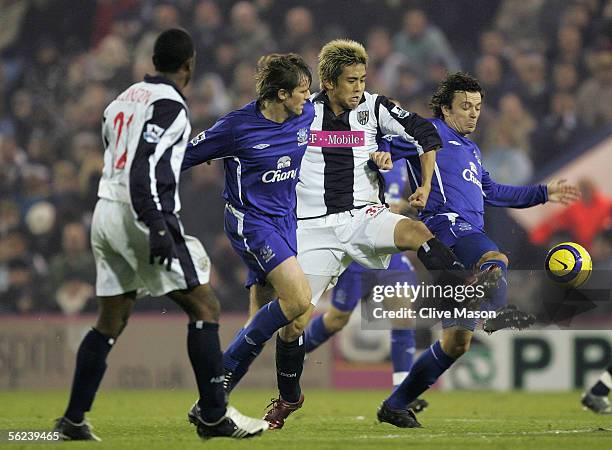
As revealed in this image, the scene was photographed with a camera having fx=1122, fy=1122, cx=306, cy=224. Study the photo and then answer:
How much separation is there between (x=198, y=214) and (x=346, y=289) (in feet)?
12.7

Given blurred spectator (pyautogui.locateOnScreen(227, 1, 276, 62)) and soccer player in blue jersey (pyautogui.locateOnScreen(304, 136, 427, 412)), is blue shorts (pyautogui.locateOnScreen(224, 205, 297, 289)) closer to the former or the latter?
soccer player in blue jersey (pyautogui.locateOnScreen(304, 136, 427, 412))

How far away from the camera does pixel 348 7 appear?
48.0 ft

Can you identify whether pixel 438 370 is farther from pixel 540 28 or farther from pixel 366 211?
pixel 540 28

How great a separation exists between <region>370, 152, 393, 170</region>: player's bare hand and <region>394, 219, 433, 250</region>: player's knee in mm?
370

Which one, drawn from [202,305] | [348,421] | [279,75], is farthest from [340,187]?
[202,305]

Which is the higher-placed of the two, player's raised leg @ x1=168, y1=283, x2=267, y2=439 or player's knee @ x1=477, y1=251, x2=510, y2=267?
player's knee @ x1=477, y1=251, x2=510, y2=267

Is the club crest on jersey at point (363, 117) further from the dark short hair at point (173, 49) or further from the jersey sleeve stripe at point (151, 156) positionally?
the jersey sleeve stripe at point (151, 156)

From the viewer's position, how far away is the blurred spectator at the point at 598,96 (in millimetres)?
13148

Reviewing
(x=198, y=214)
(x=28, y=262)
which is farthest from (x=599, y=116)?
(x=28, y=262)

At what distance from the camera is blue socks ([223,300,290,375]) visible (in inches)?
265

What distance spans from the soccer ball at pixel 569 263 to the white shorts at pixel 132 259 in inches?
104

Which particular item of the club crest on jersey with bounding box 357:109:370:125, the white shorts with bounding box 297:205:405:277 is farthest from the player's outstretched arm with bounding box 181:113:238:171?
the club crest on jersey with bounding box 357:109:370:125

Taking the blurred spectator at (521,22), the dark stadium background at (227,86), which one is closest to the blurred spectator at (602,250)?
the dark stadium background at (227,86)

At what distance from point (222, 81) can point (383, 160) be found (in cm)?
762
